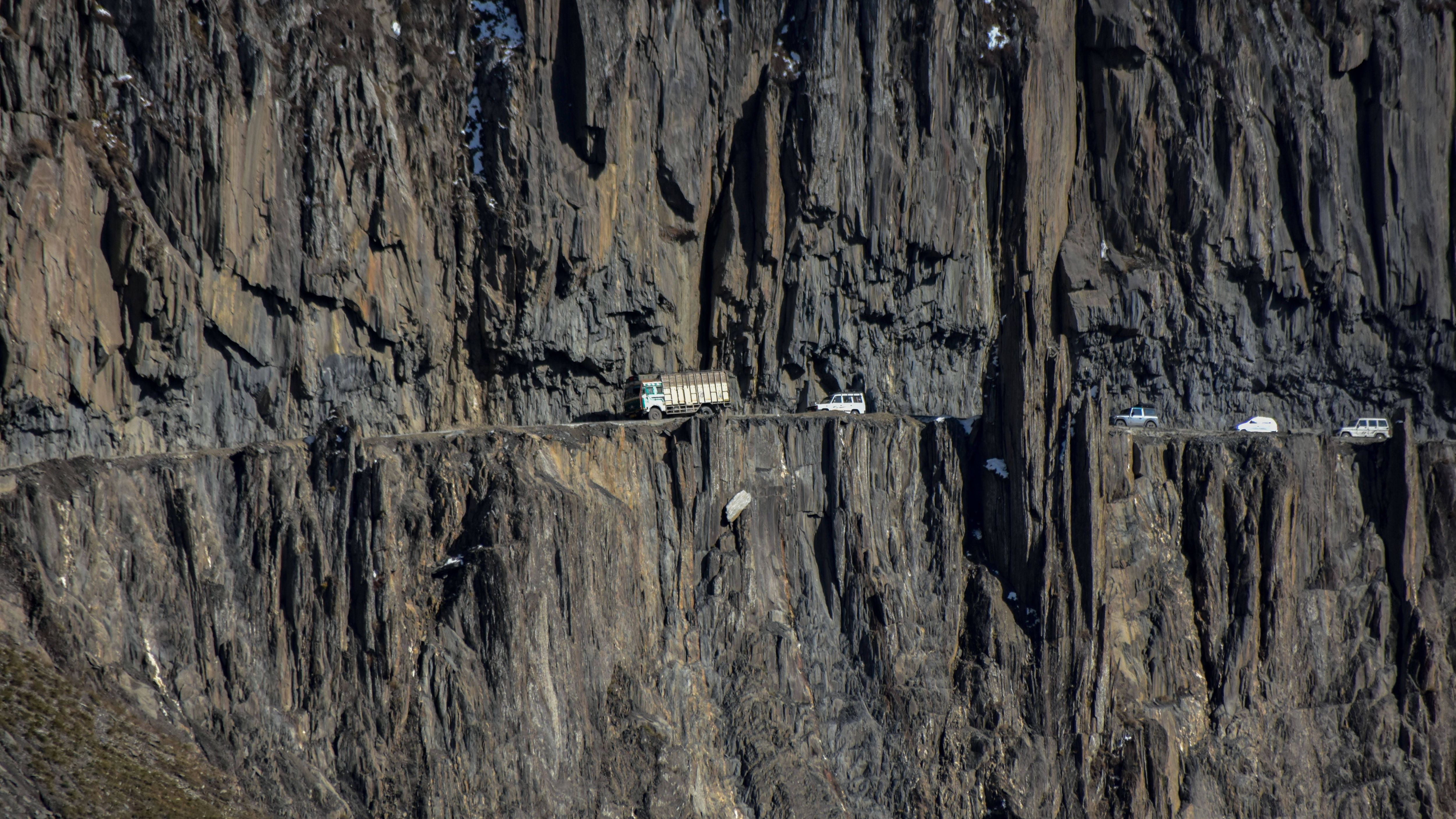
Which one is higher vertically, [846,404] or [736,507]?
[846,404]

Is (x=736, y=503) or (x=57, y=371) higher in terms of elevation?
(x=57, y=371)

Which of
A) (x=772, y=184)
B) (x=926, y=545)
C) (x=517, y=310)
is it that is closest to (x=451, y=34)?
(x=517, y=310)

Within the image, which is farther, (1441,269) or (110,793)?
(1441,269)

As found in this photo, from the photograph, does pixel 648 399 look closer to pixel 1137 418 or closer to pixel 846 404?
pixel 846 404

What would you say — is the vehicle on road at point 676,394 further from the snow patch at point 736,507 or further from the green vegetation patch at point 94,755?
the green vegetation patch at point 94,755

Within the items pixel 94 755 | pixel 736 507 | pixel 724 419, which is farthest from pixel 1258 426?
pixel 94 755

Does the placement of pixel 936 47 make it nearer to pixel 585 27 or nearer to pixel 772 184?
pixel 772 184

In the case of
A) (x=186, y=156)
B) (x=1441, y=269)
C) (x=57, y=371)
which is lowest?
(x=57, y=371)
